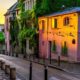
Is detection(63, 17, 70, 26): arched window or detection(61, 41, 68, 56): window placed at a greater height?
detection(63, 17, 70, 26): arched window

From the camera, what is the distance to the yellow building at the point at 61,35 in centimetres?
4522

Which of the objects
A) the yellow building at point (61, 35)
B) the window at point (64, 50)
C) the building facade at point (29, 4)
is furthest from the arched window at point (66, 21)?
the building facade at point (29, 4)

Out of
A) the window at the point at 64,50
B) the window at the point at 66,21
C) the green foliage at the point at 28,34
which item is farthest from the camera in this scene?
the green foliage at the point at 28,34

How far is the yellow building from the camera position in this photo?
148ft

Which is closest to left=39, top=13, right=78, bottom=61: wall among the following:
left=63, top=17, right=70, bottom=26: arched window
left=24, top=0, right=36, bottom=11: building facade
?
left=63, top=17, right=70, bottom=26: arched window

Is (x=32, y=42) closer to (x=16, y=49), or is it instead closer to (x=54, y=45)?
(x=54, y=45)

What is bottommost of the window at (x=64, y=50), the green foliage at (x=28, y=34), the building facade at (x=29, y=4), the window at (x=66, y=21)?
the window at (x=64, y=50)

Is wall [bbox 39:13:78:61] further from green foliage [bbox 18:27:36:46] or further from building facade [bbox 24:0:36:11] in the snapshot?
building facade [bbox 24:0:36:11]

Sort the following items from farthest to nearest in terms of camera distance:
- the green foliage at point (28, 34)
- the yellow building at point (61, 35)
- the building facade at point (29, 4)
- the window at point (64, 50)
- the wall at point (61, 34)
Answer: the building facade at point (29, 4) → the green foliage at point (28, 34) → the window at point (64, 50) → the wall at point (61, 34) → the yellow building at point (61, 35)

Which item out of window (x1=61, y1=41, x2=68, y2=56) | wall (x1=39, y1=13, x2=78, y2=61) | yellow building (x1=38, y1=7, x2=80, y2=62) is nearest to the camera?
yellow building (x1=38, y1=7, x2=80, y2=62)

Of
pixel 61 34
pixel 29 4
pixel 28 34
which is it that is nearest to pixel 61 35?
pixel 61 34

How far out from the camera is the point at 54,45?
5278cm

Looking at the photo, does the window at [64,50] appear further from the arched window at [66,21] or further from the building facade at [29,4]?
the building facade at [29,4]

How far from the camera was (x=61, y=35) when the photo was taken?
165ft
